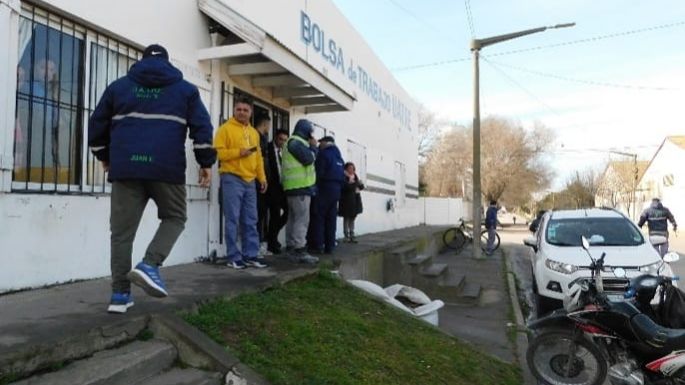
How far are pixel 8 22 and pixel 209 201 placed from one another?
313 centimetres

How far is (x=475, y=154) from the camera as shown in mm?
15188

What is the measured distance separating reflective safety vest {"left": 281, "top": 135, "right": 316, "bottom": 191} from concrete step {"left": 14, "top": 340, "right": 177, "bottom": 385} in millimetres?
3583

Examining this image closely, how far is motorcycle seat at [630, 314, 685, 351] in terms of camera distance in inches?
168

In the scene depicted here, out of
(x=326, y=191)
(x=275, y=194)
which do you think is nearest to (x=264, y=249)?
(x=275, y=194)

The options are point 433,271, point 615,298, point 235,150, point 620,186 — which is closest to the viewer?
point 615,298

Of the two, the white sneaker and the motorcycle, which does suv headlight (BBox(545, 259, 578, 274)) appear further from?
the white sneaker

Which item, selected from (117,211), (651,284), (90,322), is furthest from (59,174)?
(651,284)

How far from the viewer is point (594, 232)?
28.6 ft

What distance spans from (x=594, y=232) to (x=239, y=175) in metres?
5.89

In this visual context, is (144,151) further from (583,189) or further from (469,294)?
(583,189)

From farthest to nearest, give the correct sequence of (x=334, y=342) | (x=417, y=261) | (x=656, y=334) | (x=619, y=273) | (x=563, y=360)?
(x=417, y=261) → (x=619, y=273) → (x=563, y=360) → (x=656, y=334) → (x=334, y=342)

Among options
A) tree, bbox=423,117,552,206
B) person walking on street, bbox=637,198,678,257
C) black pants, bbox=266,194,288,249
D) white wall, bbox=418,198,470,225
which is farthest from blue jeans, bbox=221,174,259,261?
tree, bbox=423,117,552,206

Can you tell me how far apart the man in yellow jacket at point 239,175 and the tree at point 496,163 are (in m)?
43.9

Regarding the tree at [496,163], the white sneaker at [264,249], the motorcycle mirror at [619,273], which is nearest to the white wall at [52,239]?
the white sneaker at [264,249]
